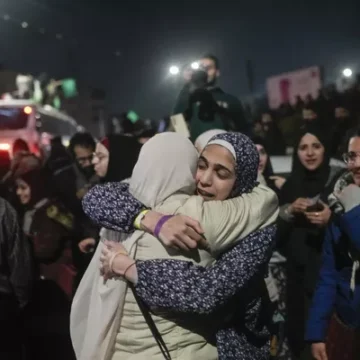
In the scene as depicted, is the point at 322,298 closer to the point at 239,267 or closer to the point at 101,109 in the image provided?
the point at 239,267

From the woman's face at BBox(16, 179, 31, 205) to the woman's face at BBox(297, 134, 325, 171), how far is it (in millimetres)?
2442

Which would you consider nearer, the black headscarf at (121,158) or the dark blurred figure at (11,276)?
the dark blurred figure at (11,276)

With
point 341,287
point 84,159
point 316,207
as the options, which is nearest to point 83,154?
point 84,159

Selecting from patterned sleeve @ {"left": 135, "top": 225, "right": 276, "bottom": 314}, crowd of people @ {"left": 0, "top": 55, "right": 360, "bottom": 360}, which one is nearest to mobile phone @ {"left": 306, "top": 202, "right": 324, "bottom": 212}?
crowd of people @ {"left": 0, "top": 55, "right": 360, "bottom": 360}

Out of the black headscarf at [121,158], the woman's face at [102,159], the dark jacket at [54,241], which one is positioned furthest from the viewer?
the dark jacket at [54,241]

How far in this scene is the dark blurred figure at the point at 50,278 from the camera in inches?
187

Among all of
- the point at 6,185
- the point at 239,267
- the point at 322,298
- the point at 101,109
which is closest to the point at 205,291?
the point at 239,267

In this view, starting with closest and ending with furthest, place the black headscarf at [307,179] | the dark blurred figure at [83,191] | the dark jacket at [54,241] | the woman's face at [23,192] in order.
→ the black headscarf at [307,179], the dark blurred figure at [83,191], the dark jacket at [54,241], the woman's face at [23,192]

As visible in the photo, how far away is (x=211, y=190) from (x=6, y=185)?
3578 millimetres

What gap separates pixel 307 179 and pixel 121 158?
1377 mm

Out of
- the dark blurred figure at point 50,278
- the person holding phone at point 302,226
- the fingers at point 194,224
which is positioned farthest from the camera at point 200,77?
the fingers at point 194,224

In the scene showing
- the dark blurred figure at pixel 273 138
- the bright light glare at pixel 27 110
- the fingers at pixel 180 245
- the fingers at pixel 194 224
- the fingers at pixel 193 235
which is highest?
the fingers at pixel 194 224

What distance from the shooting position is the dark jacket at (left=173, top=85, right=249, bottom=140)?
5.35 meters

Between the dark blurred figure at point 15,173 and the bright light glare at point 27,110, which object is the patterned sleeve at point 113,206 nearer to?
the dark blurred figure at point 15,173
